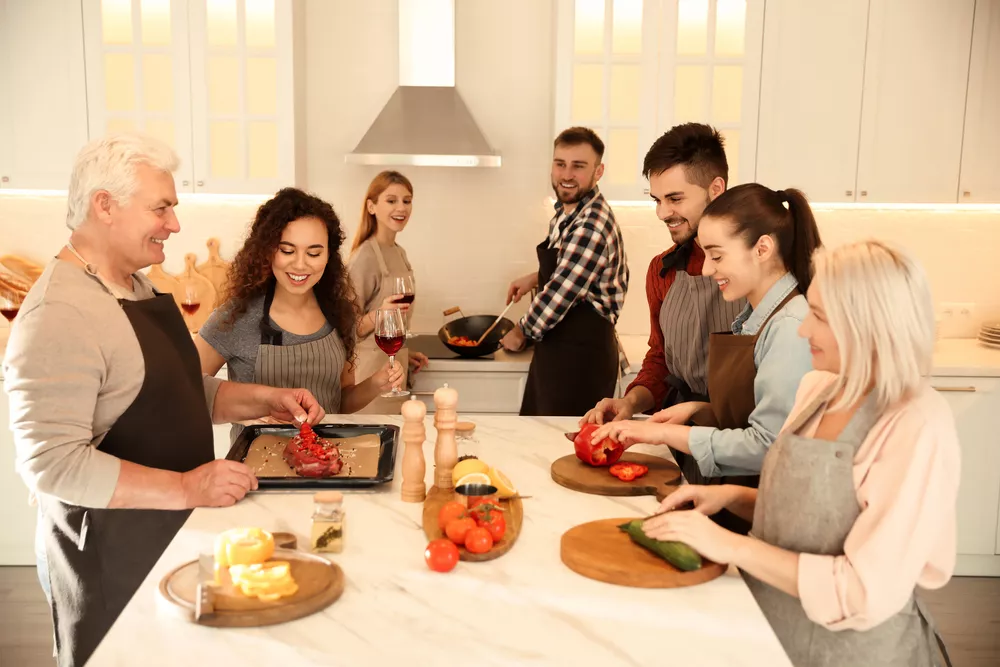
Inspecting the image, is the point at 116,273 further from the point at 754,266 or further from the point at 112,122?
the point at 112,122

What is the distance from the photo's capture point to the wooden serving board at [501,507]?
5.65 feet

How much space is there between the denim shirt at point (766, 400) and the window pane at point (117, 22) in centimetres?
334

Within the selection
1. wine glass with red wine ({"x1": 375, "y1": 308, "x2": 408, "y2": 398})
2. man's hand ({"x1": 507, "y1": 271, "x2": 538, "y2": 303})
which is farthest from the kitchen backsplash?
wine glass with red wine ({"x1": 375, "y1": 308, "x2": 408, "y2": 398})

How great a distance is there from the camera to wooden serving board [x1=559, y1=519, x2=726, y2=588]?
63.9 inches

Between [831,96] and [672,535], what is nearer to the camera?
[672,535]

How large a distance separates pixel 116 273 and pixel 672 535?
1332mm

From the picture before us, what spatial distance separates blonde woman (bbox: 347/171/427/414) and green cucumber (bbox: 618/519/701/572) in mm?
2315

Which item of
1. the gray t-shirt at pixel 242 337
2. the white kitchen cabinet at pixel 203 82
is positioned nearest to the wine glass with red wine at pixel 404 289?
the gray t-shirt at pixel 242 337

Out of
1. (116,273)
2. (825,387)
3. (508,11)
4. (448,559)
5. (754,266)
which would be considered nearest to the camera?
(448,559)

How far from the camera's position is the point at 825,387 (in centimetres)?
183

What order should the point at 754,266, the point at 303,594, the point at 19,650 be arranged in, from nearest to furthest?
the point at 303,594, the point at 754,266, the point at 19,650

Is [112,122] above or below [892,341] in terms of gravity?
above

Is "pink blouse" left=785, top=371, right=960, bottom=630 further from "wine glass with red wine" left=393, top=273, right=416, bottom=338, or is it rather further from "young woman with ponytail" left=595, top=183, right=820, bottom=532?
"wine glass with red wine" left=393, top=273, right=416, bottom=338

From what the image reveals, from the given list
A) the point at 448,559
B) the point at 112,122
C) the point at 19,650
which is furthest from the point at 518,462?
the point at 112,122
